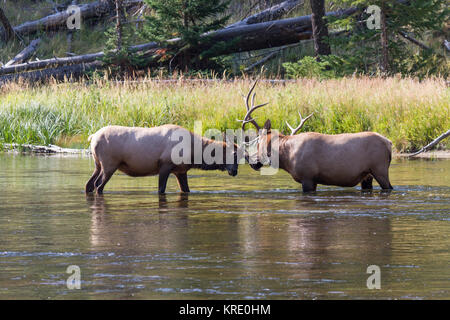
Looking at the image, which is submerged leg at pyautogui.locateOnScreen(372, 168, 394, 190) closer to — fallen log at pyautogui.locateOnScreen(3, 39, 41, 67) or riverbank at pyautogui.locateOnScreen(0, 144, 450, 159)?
riverbank at pyautogui.locateOnScreen(0, 144, 450, 159)

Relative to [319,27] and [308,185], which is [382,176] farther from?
[319,27]

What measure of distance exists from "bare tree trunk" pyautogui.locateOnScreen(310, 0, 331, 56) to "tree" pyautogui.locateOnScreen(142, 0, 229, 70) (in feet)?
9.33

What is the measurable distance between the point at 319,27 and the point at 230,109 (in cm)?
977

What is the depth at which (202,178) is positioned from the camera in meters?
16.2

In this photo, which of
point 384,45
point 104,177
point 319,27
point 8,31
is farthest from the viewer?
point 8,31

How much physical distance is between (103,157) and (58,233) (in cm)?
352

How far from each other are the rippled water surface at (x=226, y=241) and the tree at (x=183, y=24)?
619 inches

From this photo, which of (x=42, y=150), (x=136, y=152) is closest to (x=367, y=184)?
(x=136, y=152)

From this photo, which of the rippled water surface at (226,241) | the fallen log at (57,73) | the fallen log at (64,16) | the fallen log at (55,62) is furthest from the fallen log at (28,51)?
the rippled water surface at (226,241)

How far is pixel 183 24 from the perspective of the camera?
1244 inches

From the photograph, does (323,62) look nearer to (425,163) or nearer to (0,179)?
(425,163)

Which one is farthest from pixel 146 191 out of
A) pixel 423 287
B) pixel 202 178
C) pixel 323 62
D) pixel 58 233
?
pixel 323 62
